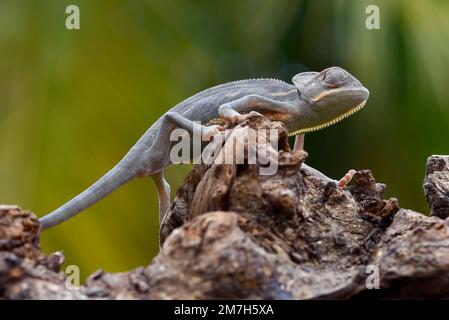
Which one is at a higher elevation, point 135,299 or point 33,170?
point 135,299

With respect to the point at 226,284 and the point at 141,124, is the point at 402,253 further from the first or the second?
the point at 141,124

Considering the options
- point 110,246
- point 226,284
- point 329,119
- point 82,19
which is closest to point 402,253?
point 226,284

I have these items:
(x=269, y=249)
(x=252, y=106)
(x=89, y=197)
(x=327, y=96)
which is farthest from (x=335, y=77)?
(x=269, y=249)

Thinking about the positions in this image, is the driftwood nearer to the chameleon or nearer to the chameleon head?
the chameleon

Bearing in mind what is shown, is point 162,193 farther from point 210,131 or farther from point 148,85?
Result: point 148,85
